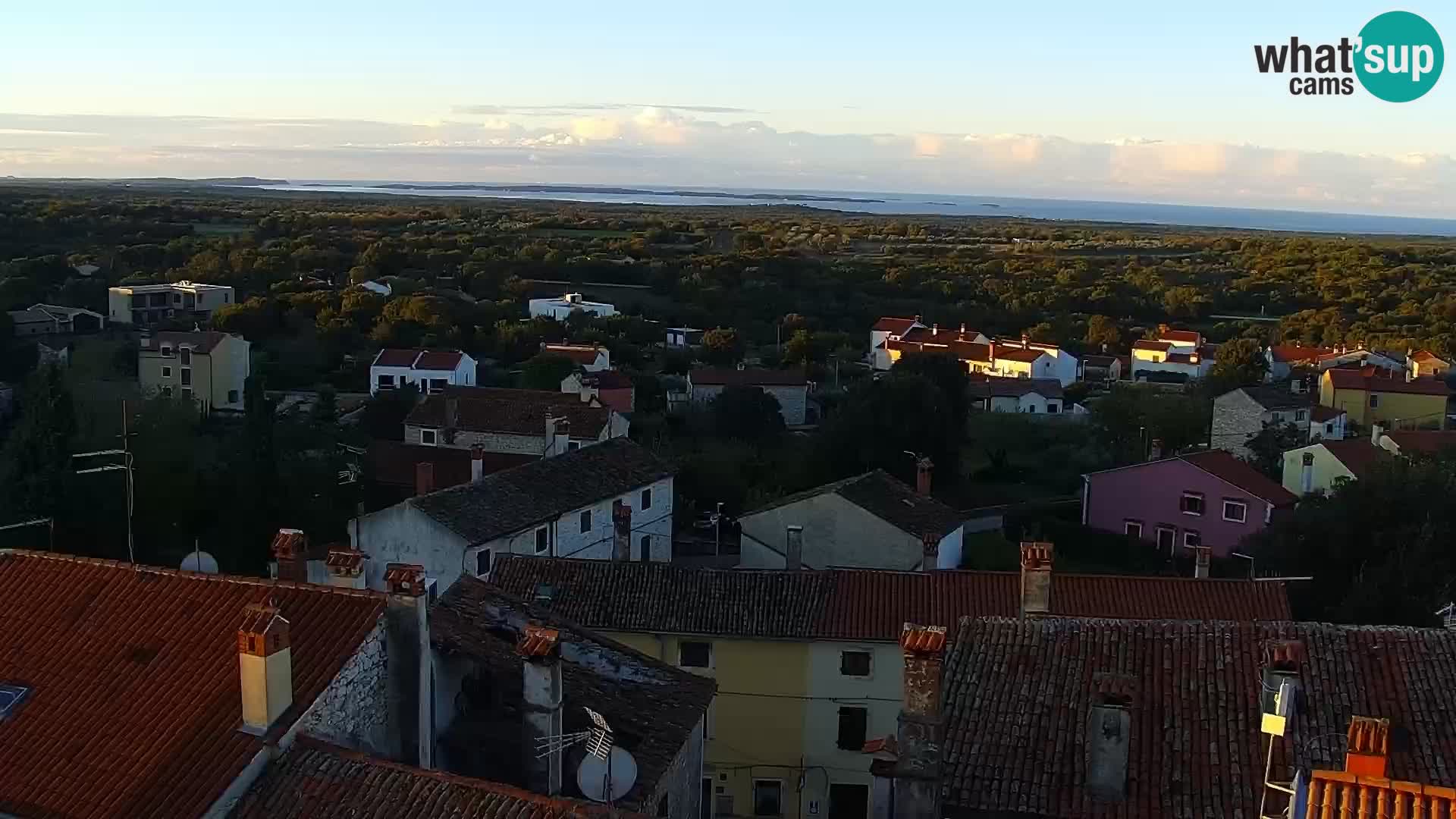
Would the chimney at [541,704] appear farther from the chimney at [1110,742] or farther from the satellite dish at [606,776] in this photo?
the chimney at [1110,742]

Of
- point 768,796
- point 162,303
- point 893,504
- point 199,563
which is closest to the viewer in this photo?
point 199,563

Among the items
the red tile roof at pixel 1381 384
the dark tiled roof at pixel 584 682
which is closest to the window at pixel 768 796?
the dark tiled roof at pixel 584 682

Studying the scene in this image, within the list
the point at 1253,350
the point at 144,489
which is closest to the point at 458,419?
the point at 144,489

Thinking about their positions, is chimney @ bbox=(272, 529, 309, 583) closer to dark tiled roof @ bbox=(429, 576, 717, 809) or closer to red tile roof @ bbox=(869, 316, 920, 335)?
dark tiled roof @ bbox=(429, 576, 717, 809)

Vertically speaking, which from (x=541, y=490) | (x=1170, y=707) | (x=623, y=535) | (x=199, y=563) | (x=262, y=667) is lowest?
(x=623, y=535)

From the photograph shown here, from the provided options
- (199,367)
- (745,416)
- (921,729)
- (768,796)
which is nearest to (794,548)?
(768,796)

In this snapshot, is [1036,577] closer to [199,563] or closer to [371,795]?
[199,563]

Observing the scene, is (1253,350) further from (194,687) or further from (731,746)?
(194,687)

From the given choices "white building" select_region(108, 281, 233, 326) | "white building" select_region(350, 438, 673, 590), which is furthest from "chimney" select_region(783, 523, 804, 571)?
"white building" select_region(108, 281, 233, 326)
